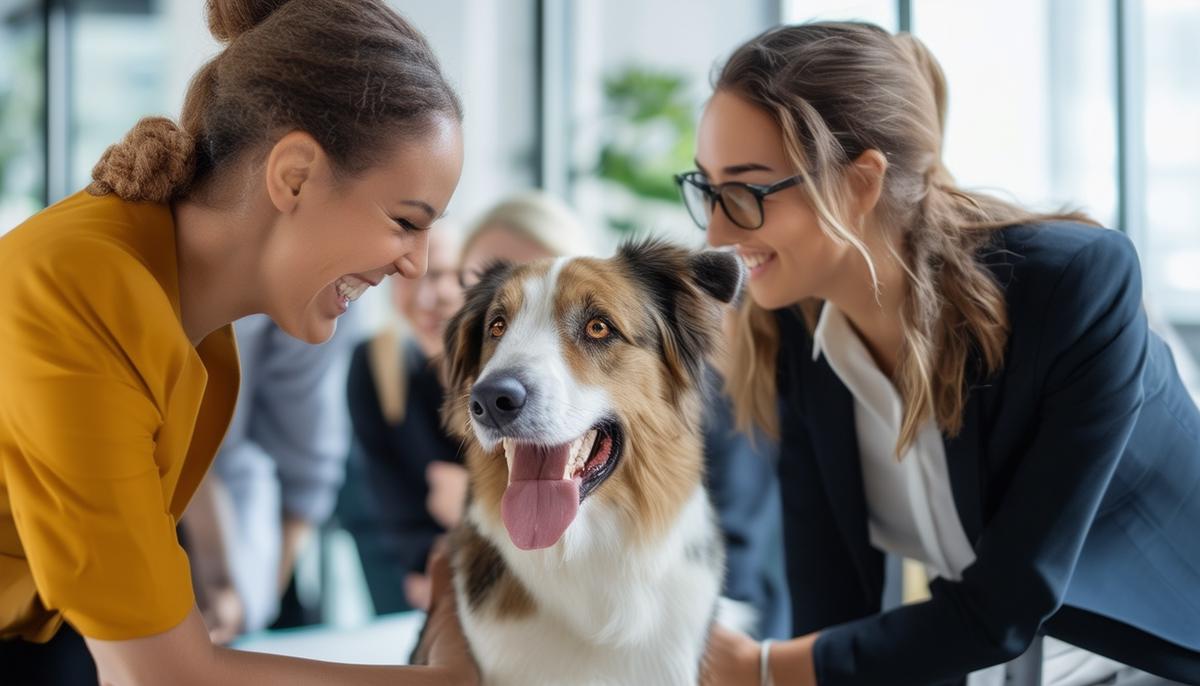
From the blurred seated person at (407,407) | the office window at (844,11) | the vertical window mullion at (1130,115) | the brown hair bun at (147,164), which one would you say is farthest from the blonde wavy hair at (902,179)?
the blurred seated person at (407,407)

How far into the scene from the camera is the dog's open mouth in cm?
135

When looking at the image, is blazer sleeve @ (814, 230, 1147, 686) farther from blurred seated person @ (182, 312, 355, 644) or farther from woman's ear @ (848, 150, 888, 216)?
blurred seated person @ (182, 312, 355, 644)

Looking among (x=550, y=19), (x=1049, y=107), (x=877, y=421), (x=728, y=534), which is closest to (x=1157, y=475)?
(x=877, y=421)

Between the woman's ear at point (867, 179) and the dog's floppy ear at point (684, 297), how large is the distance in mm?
253

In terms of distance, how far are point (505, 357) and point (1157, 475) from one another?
1.06m

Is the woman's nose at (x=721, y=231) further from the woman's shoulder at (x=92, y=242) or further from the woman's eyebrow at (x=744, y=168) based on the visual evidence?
the woman's shoulder at (x=92, y=242)

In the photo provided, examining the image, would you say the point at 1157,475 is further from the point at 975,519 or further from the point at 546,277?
the point at 546,277

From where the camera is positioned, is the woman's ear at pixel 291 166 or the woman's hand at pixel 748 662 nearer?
the woman's ear at pixel 291 166

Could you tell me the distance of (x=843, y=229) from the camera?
151cm

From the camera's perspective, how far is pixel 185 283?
1295 mm

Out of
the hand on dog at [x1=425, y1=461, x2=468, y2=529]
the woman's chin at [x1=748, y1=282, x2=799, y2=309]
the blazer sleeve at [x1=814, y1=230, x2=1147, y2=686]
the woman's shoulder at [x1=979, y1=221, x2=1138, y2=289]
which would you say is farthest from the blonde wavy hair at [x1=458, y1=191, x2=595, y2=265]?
the blazer sleeve at [x1=814, y1=230, x2=1147, y2=686]

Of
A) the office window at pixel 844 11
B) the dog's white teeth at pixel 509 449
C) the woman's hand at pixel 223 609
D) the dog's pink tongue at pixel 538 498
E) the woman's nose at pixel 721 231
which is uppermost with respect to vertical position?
the office window at pixel 844 11

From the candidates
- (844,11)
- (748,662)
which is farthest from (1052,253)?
(748,662)

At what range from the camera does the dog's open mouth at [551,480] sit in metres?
1.35
